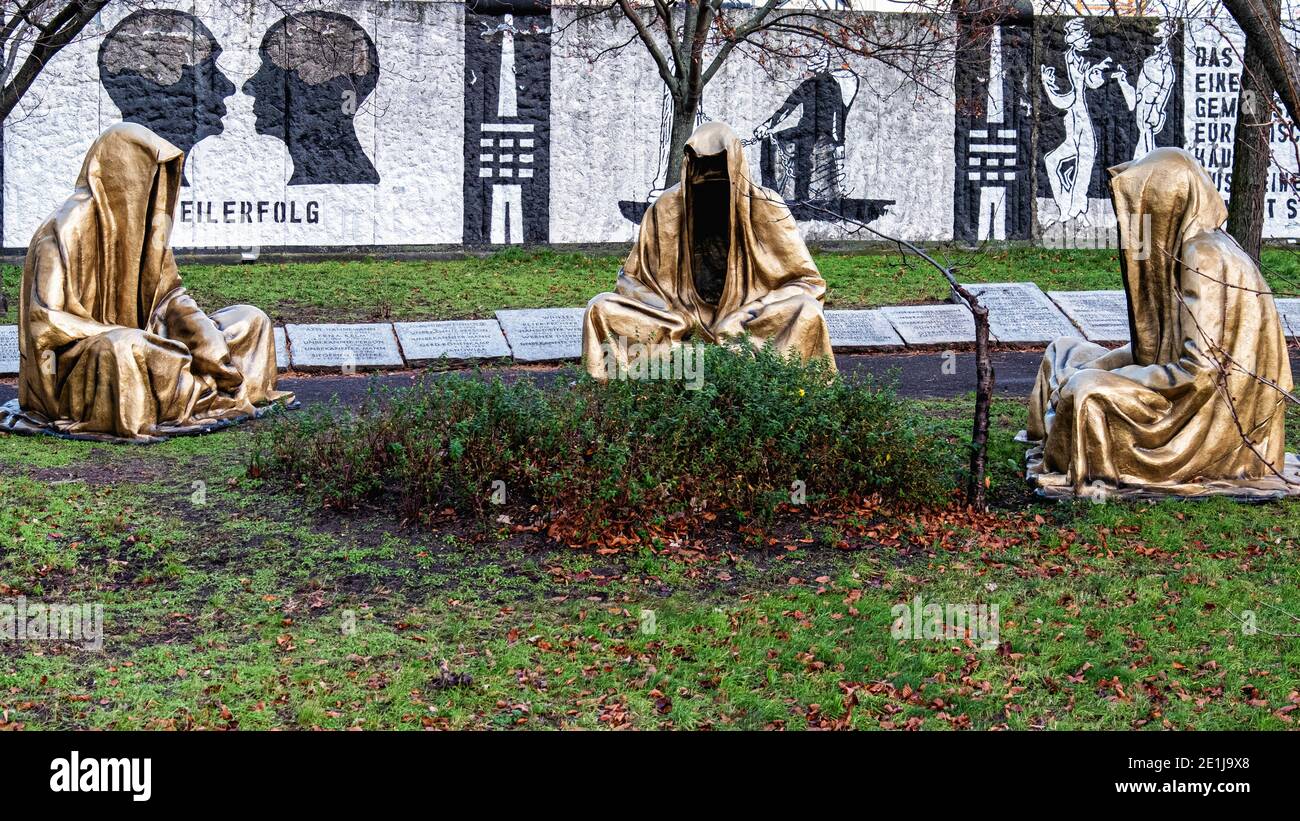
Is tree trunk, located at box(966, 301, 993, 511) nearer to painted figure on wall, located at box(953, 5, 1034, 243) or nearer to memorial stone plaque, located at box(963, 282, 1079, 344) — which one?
memorial stone plaque, located at box(963, 282, 1079, 344)

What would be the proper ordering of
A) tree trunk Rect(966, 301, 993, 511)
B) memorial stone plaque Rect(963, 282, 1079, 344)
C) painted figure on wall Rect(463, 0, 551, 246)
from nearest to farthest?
tree trunk Rect(966, 301, 993, 511), memorial stone plaque Rect(963, 282, 1079, 344), painted figure on wall Rect(463, 0, 551, 246)

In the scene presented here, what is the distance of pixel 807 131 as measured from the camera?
17.0 m

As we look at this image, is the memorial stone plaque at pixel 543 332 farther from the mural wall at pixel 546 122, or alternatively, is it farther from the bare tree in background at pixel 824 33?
the mural wall at pixel 546 122

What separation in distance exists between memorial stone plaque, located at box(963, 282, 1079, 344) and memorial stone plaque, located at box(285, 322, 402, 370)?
200 inches

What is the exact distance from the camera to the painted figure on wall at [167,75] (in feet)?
51.4

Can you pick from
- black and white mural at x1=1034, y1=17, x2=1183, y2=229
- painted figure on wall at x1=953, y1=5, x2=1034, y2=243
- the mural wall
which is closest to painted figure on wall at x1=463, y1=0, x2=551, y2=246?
the mural wall

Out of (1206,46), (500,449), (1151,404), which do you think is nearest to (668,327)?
(500,449)

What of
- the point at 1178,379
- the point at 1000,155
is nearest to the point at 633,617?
Result: the point at 1178,379

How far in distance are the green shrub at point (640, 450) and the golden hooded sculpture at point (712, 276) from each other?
1.10 m

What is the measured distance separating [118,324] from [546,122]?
7.40m

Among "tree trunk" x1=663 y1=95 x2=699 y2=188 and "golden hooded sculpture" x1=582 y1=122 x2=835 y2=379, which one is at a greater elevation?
"tree trunk" x1=663 y1=95 x2=699 y2=188

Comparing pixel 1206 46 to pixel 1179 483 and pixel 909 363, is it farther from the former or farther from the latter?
pixel 1179 483

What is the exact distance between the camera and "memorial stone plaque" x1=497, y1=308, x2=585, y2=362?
12.4 m

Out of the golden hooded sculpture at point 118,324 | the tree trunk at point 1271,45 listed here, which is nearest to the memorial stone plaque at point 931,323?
the tree trunk at point 1271,45
